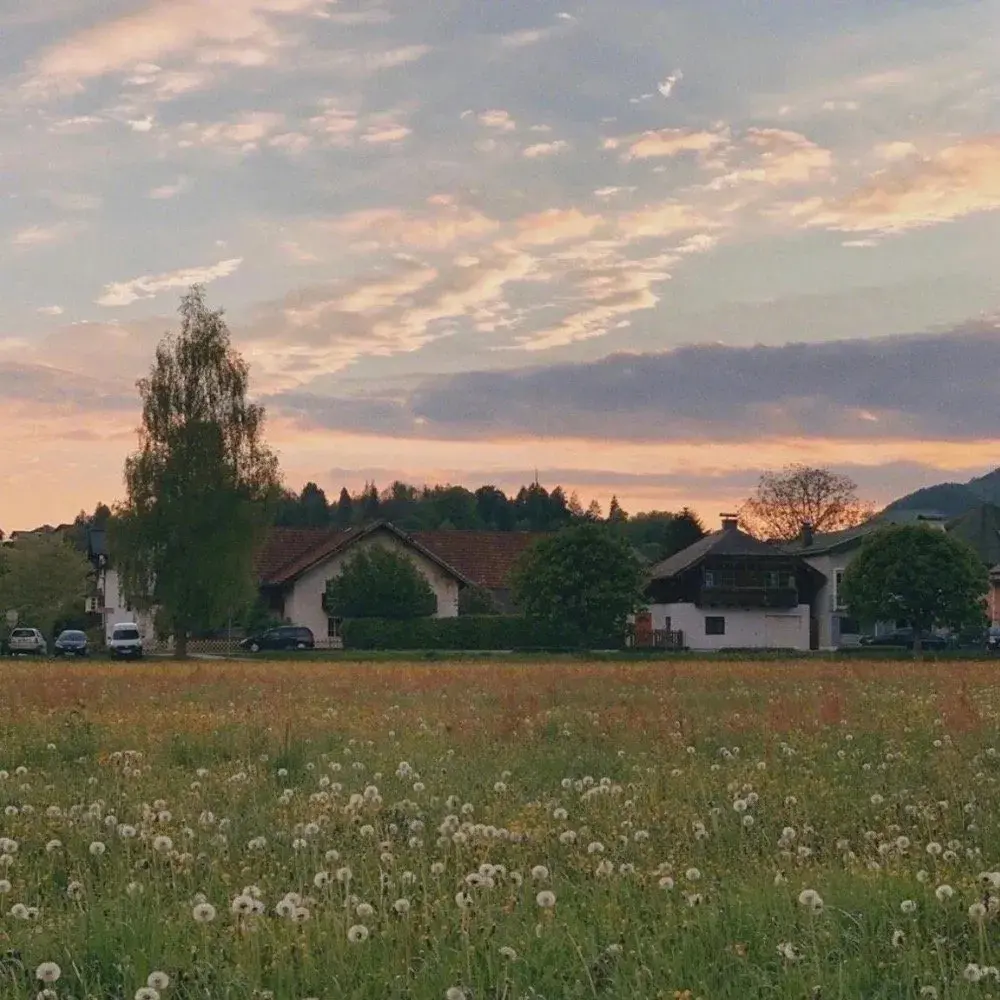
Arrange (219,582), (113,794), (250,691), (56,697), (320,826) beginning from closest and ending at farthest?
(320,826), (113,794), (56,697), (250,691), (219,582)

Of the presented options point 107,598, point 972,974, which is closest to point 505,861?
point 972,974

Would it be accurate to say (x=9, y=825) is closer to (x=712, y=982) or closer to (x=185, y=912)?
(x=185, y=912)

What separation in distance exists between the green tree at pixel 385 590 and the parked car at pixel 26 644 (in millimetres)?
Result: 17128

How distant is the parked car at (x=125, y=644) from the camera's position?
239 feet

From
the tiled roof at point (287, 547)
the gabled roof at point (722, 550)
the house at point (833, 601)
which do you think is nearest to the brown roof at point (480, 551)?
the tiled roof at point (287, 547)

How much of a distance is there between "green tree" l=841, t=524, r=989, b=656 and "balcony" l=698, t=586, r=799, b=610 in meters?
17.2

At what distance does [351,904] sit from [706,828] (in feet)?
11.0

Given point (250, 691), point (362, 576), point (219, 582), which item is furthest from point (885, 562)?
point (250, 691)

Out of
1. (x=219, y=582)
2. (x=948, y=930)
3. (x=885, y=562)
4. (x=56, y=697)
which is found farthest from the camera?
(x=885, y=562)

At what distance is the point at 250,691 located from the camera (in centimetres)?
2814

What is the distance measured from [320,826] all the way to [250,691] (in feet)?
61.6

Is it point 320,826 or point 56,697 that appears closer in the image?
point 320,826

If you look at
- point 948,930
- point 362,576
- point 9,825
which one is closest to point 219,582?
point 362,576

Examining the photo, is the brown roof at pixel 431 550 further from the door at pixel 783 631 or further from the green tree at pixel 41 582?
the green tree at pixel 41 582
